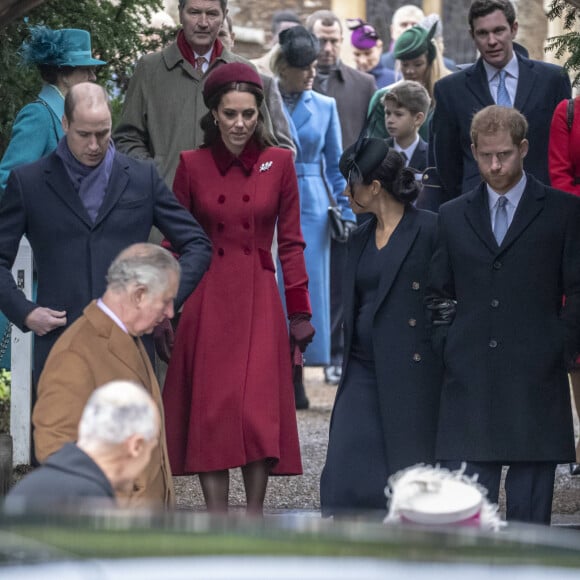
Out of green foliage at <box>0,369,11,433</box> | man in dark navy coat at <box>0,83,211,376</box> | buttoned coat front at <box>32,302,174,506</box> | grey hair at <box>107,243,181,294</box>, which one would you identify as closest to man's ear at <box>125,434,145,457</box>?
buttoned coat front at <box>32,302,174,506</box>

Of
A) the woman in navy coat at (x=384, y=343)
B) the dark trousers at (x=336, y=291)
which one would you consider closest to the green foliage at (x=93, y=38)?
the woman in navy coat at (x=384, y=343)

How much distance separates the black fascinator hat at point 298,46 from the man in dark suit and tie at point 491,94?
127 inches

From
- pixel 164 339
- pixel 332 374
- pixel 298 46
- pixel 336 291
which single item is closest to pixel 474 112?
pixel 164 339

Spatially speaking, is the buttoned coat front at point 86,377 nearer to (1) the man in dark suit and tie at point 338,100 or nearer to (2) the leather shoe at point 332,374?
(1) the man in dark suit and tie at point 338,100

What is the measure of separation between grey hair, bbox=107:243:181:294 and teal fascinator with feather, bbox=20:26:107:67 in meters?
3.06

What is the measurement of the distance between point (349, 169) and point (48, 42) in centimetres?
173

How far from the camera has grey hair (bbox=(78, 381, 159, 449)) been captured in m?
4.87

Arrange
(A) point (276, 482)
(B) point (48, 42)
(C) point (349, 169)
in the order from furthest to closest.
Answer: (A) point (276, 482) < (B) point (48, 42) < (C) point (349, 169)

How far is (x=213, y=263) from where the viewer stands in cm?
862

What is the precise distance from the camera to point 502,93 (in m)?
9.59

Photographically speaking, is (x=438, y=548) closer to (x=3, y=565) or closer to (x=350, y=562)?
(x=350, y=562)

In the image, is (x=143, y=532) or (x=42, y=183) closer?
(x=143, y=532)

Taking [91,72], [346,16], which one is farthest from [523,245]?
[346,16]

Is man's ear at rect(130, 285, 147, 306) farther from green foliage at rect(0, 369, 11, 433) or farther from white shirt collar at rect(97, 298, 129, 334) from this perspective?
green foliage at rect(0, 369, 11, 433)
